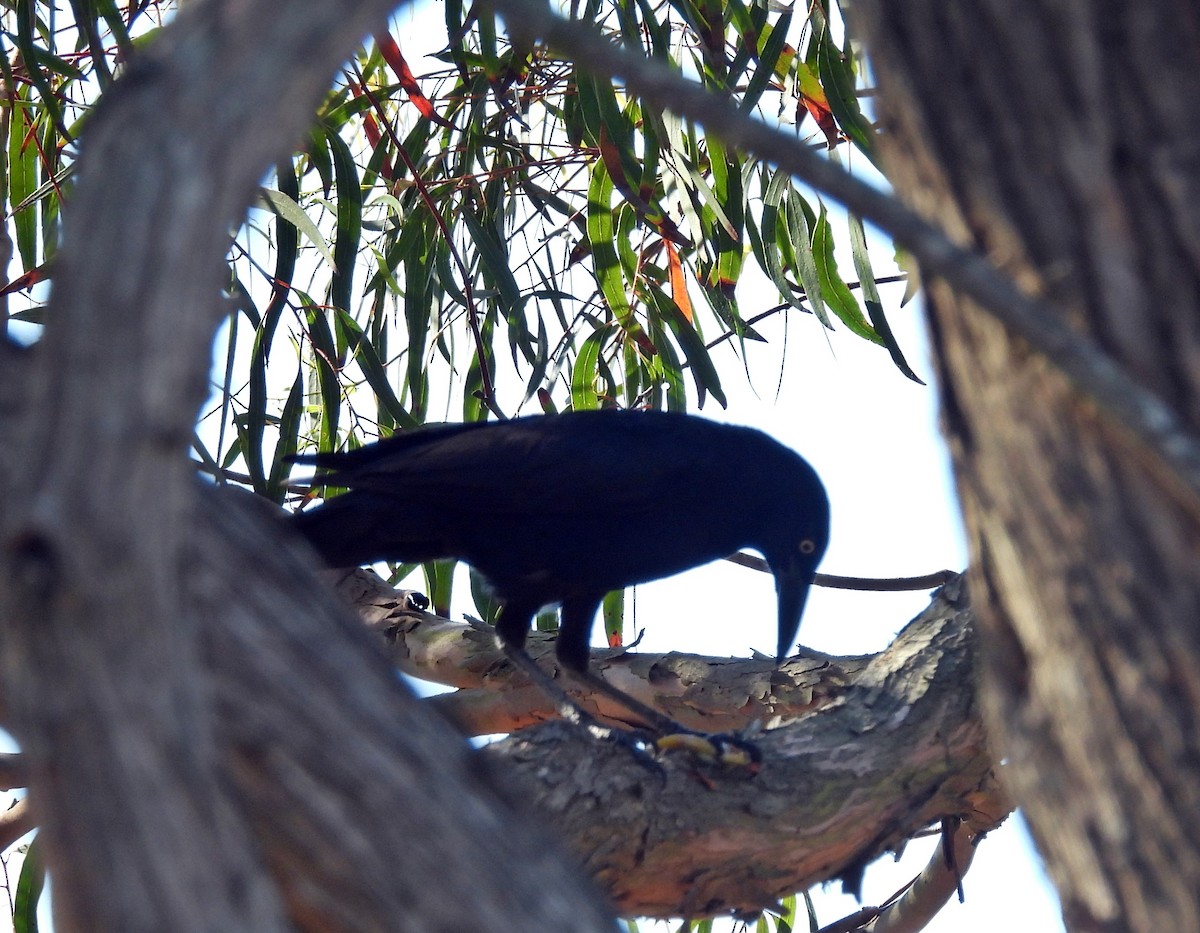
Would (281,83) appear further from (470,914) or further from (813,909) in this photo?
(813,909)

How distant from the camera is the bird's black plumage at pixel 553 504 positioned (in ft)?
10.9

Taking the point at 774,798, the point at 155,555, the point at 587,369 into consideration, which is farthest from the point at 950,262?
the point at 587,369

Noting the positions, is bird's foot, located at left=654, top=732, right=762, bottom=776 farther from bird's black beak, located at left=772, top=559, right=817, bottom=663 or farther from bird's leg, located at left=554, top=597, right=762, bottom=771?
bird's black beak, located at left=772, top=559, right=817, bottom=663

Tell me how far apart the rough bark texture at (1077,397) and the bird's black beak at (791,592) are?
8.01 ft

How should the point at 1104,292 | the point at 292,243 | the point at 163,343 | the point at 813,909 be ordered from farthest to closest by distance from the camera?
the point at 813,909
the point at 292,243
the point at 1104,292
the point at 163,343

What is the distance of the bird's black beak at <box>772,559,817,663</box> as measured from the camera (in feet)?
11.8

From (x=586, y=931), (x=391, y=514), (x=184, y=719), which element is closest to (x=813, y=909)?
(x=391, y=514)

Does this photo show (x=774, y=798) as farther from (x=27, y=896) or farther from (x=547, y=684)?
(x=27, y=896)

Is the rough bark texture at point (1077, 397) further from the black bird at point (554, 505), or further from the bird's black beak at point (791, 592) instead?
the bird's black beak at point (791, 592)

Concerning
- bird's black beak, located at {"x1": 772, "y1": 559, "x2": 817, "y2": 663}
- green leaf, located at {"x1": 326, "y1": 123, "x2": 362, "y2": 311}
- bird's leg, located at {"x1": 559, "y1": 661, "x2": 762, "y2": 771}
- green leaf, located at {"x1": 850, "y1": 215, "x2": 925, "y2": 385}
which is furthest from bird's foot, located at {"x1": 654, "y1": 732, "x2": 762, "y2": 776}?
green leaf, located at {"x1": 326, "y1": 123, "x2": 362, "y2": 311}

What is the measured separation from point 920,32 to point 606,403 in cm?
323

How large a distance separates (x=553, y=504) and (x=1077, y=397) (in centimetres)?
238

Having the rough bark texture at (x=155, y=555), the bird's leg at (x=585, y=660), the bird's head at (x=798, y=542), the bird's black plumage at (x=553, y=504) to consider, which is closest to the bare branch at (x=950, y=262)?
the rough bark texture at (x=155, y=555)

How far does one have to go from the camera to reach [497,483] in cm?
333
